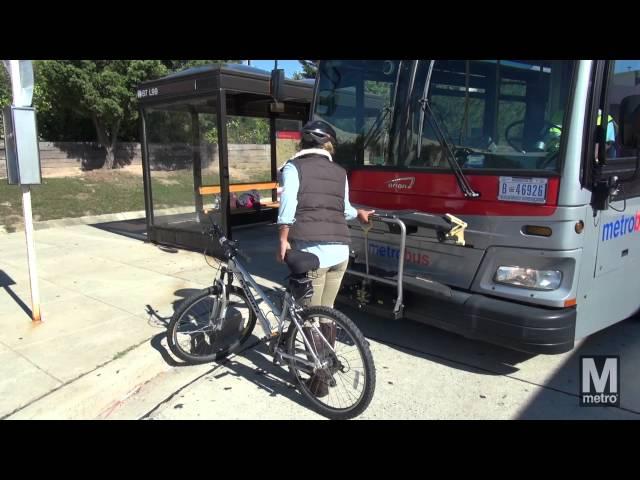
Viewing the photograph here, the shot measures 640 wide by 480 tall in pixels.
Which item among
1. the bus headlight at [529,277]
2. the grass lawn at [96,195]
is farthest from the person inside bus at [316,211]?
the grass lawn at [96,195]

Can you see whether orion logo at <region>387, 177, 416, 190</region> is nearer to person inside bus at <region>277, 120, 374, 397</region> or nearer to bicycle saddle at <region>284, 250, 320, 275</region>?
person inside bus at <region>277, 120, 374, 397</region>

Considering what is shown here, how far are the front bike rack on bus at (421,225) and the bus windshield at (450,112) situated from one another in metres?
0.39

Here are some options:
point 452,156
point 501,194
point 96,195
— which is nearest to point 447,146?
point 452,156

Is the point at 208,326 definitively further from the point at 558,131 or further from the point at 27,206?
the point at 558,131

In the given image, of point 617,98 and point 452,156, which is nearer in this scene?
point 617,98

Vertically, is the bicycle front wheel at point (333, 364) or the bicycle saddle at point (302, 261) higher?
the bicycle saddle at point (302, 261)

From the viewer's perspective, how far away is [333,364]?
10.2 ft

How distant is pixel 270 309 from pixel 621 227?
2.59m

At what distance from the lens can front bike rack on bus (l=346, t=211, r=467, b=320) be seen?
3488 millimetres

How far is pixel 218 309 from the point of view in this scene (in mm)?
3756

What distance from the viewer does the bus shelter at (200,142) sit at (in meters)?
7.04

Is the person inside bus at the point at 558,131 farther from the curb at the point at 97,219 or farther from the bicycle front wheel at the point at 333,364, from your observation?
the curb at the point at 97,219

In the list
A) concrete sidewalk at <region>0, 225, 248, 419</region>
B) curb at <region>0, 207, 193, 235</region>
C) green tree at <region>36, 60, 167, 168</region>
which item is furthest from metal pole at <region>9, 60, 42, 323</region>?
green tree at <region>36, 60, 167, 168</region>
